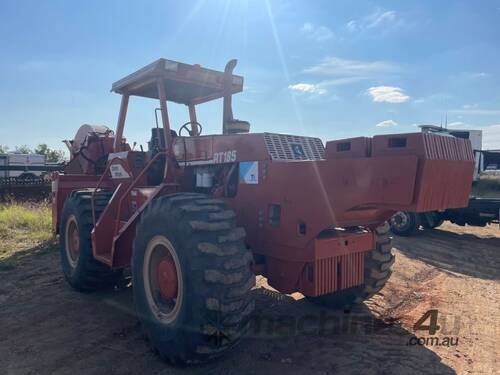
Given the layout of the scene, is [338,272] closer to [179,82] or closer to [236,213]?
[236,213]

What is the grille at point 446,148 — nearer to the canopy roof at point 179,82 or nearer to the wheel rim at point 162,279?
the wheel rim at point 162,279

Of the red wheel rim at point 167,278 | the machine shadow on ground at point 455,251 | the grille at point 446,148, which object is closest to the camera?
the grille at point 446,148

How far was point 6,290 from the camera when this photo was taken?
232 inches

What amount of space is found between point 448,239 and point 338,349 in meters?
8.11

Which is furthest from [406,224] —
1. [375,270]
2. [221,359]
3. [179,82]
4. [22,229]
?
[22,229]

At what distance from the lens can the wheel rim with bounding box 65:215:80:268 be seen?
6.11 m

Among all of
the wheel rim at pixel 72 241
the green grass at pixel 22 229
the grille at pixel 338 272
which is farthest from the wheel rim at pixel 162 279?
the green grass at pixel 22 229

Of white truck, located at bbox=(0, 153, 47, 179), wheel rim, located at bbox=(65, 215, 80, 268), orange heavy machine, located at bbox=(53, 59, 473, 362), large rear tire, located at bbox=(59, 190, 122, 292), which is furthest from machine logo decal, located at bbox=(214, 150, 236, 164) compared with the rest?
white truck, located at bbox=(0, 153, 47, 179)

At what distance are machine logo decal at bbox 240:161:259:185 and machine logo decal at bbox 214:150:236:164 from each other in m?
0.13

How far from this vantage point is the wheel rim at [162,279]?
3.68m

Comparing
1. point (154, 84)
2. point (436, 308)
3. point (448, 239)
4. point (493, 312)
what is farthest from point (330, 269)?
point (448, 239)

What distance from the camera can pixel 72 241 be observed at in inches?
246

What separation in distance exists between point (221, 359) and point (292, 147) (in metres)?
2.14

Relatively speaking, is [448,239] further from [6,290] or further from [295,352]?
[6,290]
